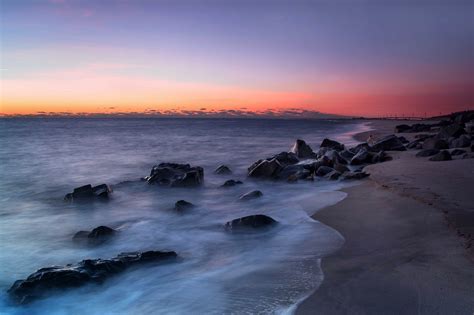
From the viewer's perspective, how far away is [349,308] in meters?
4.31

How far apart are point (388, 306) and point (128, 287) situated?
327 centimetres

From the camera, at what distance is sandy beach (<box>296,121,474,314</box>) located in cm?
433

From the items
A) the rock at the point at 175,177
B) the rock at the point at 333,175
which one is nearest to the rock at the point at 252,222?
the rock at the point at 333,175

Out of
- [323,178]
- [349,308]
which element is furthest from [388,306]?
[323,178]

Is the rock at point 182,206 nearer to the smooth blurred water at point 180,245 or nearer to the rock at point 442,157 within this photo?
the smooth blurred water at point 180,245

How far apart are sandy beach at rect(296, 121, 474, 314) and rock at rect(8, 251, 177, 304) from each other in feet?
9.49

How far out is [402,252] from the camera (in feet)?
18.9

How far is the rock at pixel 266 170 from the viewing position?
14.6 metres

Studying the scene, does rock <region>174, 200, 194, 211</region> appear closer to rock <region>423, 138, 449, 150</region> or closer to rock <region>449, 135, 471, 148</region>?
rock <region>423, 138, 449, 150</region>

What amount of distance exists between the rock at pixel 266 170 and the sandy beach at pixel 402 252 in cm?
452

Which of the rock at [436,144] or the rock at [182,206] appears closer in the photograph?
the rock at [182,206]

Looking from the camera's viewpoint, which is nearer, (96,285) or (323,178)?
(96,285)

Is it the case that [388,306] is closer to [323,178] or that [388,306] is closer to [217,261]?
[217,261]

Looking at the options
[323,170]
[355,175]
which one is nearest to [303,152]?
[323,170]
